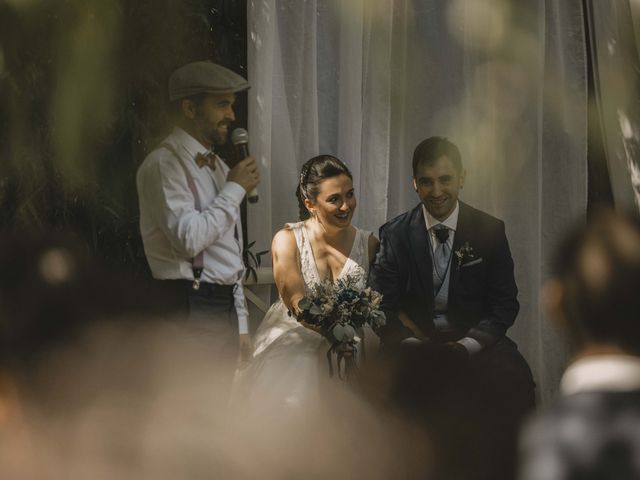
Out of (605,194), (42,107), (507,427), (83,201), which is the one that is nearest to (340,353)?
(507,427)

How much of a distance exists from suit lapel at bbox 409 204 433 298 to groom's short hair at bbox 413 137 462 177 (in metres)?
0.22

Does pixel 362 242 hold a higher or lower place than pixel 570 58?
lower

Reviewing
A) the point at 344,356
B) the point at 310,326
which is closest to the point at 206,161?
the point at 310,326

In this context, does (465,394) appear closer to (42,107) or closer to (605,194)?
(605,194)

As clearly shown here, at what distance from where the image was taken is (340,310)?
3.23 meters

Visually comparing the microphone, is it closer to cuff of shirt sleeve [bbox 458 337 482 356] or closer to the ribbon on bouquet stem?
the ribbon on bouquet stem

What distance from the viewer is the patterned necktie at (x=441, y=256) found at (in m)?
3.51

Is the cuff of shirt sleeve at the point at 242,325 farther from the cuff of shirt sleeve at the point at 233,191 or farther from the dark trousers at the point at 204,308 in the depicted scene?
the cuff of shirt sleeve at the point at 233,191

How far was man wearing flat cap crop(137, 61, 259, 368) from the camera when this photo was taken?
10.4 ft

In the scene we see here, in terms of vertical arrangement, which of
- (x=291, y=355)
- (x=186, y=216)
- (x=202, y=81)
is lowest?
(x=291, y=355)

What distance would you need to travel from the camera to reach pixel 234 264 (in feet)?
10.7

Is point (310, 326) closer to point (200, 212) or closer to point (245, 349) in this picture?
point (245, 349)

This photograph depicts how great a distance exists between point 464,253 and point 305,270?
1.93 feet

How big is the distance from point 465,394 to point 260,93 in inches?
55.3
